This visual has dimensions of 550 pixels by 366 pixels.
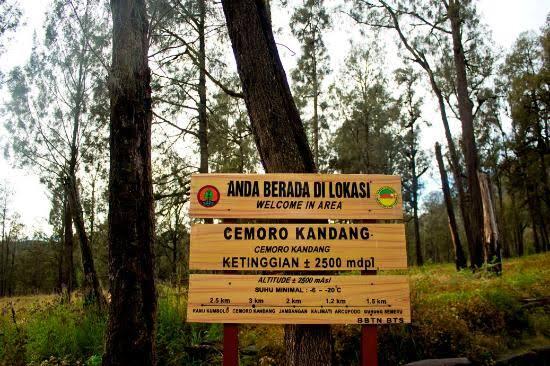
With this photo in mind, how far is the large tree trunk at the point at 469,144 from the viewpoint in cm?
1197

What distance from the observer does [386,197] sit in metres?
3.40

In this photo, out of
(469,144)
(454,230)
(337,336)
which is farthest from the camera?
(454,230)

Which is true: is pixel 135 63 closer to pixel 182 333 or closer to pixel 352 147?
pixel 182 333

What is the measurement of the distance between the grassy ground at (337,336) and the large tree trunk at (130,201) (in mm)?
1331

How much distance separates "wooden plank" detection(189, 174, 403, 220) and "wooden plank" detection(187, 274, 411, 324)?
488 mm

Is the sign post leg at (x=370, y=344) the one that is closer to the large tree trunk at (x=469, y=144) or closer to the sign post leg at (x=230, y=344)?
the sign post leg at (x=230, y=344)

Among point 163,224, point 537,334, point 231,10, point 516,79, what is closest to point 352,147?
point 516,79

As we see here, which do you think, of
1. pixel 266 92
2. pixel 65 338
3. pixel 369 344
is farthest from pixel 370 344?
pixel 65 338

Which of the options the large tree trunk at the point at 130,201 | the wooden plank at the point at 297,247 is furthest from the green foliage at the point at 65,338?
the wooden plank at the point at 297,247

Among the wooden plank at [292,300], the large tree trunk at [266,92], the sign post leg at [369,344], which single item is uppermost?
the large tree trunk at [266,92]

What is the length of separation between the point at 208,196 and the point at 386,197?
1403 millimetres

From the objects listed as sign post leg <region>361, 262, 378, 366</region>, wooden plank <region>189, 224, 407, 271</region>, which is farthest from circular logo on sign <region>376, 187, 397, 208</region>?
sign post leg <region>361, 262, 378, 366</region>

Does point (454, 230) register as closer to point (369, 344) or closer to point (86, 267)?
point (86, 267)

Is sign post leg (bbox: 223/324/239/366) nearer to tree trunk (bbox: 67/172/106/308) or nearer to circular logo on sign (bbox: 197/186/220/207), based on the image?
circular logo on sign (bbox: 197/186/220/207)
